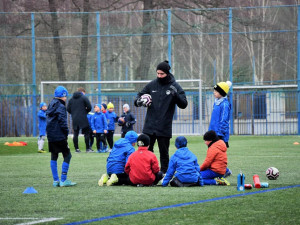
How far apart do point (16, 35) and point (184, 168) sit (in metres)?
22.5

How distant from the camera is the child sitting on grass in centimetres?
1001

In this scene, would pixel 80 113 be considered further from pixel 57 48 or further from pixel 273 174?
pixel 57 48

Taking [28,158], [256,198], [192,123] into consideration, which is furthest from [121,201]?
[192,123]

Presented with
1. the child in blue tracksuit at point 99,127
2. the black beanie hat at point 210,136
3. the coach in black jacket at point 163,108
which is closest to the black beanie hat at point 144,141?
the coach in black jacket at point 163,108

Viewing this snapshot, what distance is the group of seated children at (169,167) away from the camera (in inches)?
390

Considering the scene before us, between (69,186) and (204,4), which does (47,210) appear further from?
(204,4)

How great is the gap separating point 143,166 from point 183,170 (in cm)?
67

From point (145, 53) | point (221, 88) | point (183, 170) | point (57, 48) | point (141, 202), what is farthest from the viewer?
point (57, 48)

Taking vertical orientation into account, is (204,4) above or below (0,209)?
above

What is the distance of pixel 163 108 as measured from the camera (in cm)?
1066

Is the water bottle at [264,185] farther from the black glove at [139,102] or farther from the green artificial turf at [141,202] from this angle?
the black glove at [139,102]

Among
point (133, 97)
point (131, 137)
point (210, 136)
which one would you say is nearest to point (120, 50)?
point (133, 97)

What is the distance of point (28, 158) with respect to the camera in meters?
17.1

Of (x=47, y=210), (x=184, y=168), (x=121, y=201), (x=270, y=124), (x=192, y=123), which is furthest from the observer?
(x=270, y=124)
